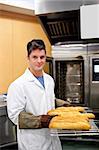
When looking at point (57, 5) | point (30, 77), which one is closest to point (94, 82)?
point (57, 5)

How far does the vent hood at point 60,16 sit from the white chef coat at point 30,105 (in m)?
0.99

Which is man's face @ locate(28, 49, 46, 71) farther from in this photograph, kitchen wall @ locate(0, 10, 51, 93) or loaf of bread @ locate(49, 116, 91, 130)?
kitchen wall @ locate(0, 10, 51, 93)

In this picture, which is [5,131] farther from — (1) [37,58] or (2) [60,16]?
(2) [60,16]

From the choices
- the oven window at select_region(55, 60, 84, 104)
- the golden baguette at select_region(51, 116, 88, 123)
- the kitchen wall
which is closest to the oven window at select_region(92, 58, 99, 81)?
the oven window at select_region(55, 60, 84, 104)

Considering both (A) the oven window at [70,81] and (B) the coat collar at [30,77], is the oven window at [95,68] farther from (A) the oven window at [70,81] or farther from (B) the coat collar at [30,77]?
(B) the coat collar at [30,77]

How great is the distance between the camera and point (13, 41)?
345 centimetres

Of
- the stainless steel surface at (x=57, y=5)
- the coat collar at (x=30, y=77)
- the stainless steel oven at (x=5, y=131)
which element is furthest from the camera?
the stainless steel surface at (x=57, y=5)

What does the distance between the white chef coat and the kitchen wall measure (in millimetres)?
1302

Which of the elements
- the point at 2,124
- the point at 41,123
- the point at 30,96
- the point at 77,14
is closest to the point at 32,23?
the point at 77,14

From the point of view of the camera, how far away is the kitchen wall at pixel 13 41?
3297mm

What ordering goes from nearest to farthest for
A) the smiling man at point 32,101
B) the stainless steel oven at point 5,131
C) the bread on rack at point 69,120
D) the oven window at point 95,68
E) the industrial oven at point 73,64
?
the bread on rack at point 69,120, the smiling man at point 32,101, the stainless steel oven at point 5,131, the industrial oven at point 73,64, the oven window at point 95,68

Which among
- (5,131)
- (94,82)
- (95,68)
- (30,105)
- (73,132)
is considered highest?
(95,68)

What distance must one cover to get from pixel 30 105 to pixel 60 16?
124 centimetres

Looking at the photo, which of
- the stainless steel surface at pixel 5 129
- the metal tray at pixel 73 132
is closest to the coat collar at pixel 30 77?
the metal tray at pixel 73 132
